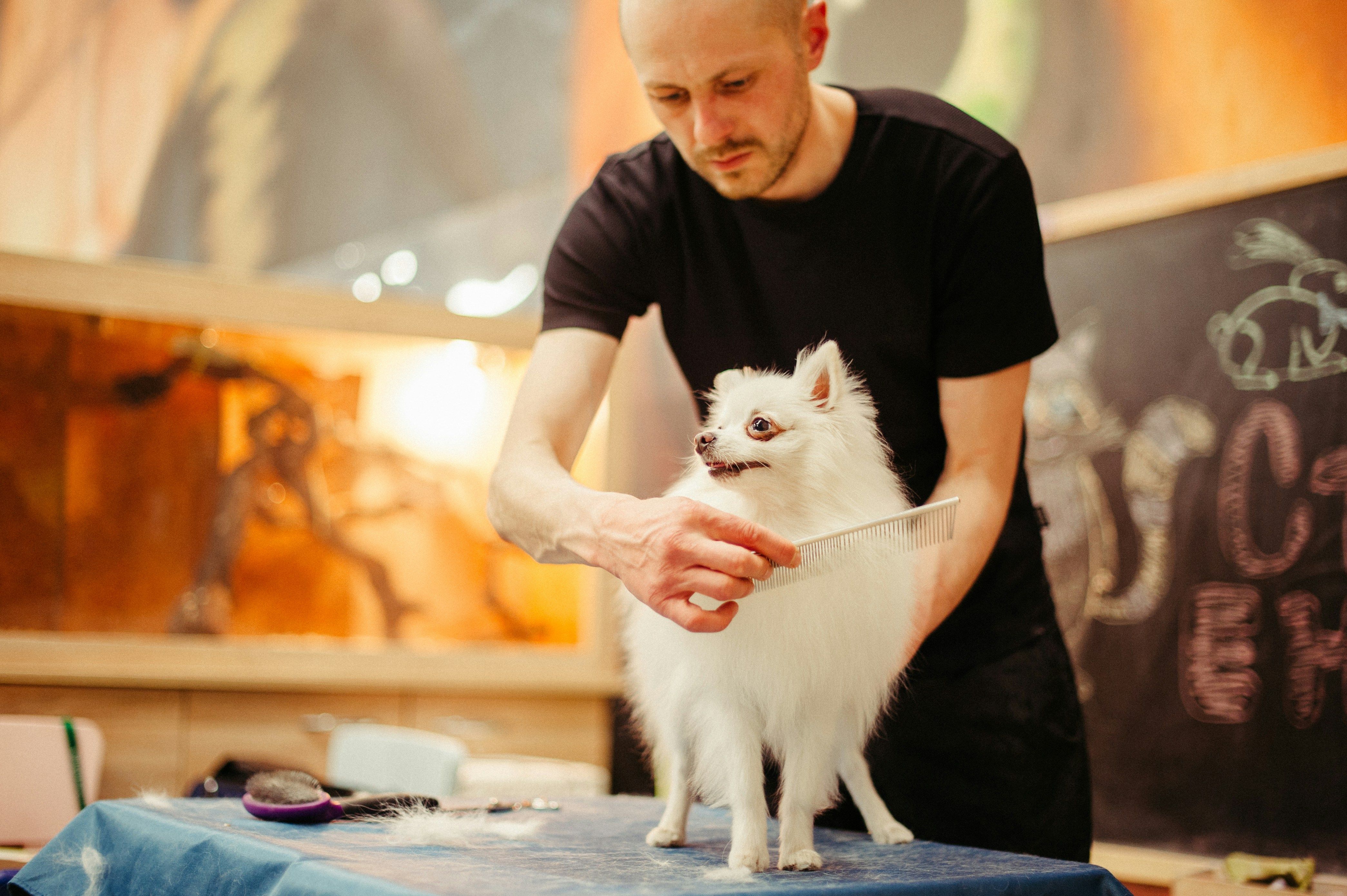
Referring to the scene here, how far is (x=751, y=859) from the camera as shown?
4.03 feet

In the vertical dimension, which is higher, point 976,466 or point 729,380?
point 729,380

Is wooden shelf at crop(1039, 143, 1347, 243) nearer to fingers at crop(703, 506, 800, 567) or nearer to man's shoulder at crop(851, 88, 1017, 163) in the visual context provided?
man's shoulder at crop(851, 88, 1017, 163)

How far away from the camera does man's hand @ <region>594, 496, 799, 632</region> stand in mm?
1151

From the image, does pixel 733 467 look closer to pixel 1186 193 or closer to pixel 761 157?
pixel 761 157

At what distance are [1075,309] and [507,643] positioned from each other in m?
2.63

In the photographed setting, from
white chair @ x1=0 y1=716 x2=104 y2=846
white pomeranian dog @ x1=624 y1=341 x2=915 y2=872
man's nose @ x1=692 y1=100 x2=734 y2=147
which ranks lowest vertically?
white chair @ x1=0 y1=716 x2=104 y2=846

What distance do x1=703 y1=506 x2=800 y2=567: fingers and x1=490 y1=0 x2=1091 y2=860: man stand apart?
0.25 meters

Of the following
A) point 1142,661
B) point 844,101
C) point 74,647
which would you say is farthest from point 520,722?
point 844,101

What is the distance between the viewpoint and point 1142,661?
291 cm

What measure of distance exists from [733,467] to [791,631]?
0.21m

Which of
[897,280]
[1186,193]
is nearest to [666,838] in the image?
[897,280]

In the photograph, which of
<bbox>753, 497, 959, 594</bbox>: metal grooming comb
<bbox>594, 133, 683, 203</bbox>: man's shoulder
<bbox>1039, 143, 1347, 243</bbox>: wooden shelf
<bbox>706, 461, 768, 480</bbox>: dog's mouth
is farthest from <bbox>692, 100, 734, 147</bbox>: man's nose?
<bbox>1039, 143, 1347, 243</bbox>: wooden shelf

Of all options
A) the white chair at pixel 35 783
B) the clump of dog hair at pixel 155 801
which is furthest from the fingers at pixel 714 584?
the white chair at pixel 35 783

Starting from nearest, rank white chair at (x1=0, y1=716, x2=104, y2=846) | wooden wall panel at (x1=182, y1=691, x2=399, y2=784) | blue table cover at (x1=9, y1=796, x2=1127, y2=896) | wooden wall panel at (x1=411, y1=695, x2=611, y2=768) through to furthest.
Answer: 1. blue table cover at (x1=9, y1=796, x2=1127, y2=896)
2. white chair at (x1=0, y1=716, x2=104, y2=846)
3. wooden wall panel at (x1=182, y1=691, x2=399, y2=784)
4. wooden wall panel at (x1=411, y1=695, x2=611, y2=768)
